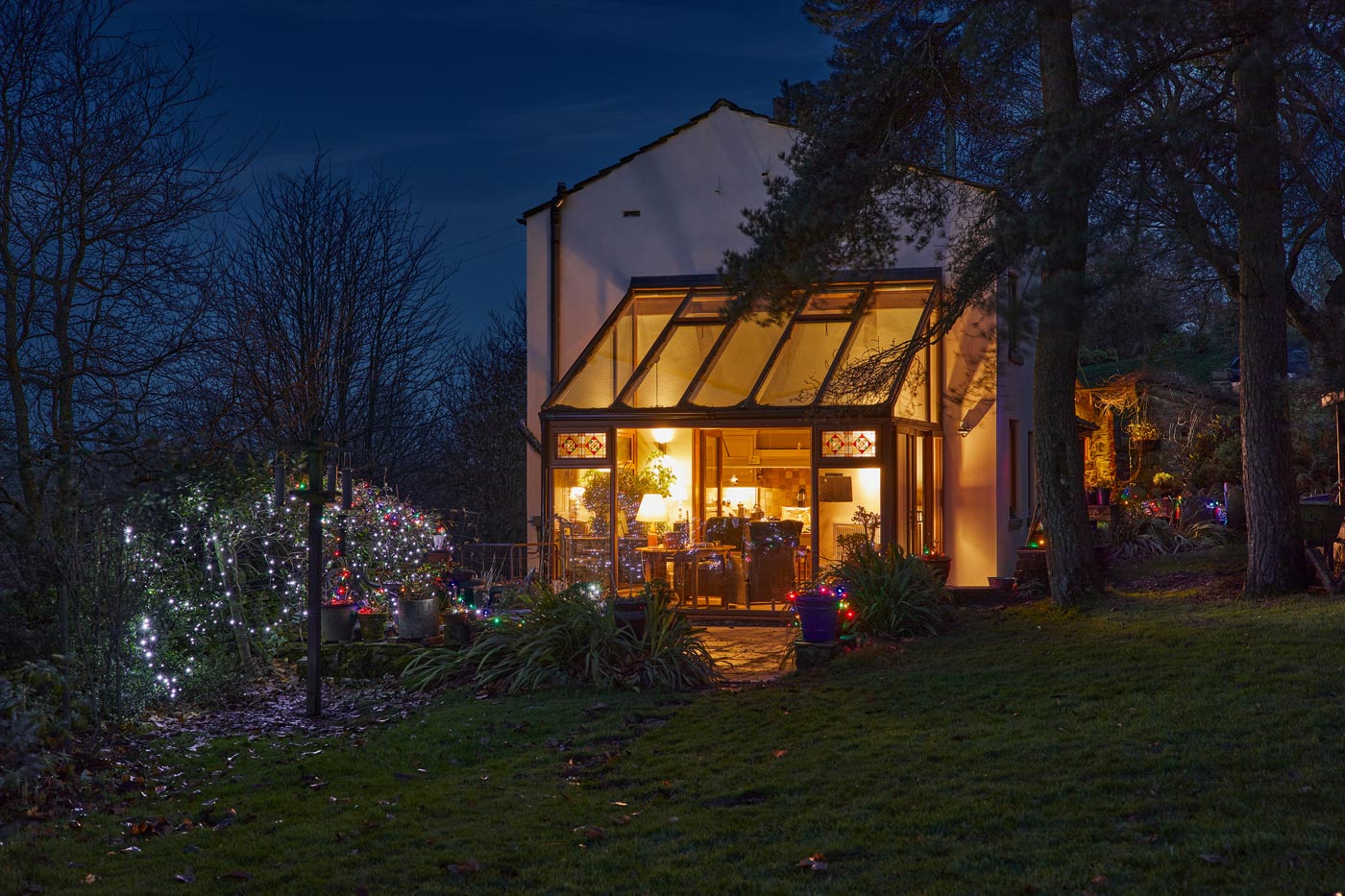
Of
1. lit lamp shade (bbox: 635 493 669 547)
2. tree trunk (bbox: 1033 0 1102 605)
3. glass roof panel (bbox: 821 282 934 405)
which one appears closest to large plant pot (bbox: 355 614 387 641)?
lit lamp shade (bbox: 635 493 669 547)

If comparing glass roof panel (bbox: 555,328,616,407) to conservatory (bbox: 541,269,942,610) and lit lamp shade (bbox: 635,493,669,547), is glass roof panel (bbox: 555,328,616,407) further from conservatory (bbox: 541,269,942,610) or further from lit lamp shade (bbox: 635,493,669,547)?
lit lamp shade (bbox: 635,493,669,547)

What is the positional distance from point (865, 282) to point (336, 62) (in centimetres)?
1339

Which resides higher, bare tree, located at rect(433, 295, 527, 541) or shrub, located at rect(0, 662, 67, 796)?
bare tree, located at rect(433, 295, 527, 541)

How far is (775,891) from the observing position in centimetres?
407

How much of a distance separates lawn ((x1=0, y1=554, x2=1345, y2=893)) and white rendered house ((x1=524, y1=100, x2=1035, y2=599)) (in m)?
4.79

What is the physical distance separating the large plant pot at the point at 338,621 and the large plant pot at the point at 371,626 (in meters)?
0.15

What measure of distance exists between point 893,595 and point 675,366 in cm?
510

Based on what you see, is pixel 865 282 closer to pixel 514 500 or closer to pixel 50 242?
pixel 50 242

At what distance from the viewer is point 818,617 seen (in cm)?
927

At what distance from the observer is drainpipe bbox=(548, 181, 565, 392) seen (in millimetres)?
15195

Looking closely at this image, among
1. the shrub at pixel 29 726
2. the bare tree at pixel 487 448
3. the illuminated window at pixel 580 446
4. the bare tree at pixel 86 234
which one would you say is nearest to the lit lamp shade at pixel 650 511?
the illuminated window at pixel 580 446

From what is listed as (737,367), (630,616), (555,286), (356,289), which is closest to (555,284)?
(555,286)

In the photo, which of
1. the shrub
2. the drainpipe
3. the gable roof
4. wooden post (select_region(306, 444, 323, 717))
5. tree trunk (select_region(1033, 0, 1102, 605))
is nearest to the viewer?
the shrub

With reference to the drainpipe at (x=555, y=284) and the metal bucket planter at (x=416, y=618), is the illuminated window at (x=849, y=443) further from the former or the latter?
the metal bucket planter at (x=416, y=618)
